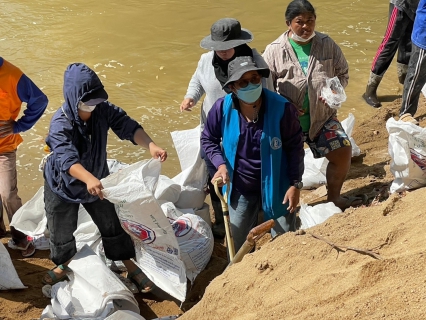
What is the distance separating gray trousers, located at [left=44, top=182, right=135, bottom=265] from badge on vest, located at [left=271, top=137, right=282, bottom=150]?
1.16 metres

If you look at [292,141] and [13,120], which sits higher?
[292,141]

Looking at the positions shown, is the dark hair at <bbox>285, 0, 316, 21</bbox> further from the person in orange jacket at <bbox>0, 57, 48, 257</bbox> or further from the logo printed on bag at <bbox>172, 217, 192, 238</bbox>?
the person in orange jacket at <bbox>0, 57, 48, 257</bbox>

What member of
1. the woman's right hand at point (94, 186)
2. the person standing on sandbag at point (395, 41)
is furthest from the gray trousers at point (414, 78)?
the woman's right hand at point (94, 186)

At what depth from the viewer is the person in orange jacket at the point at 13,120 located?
14.5ft

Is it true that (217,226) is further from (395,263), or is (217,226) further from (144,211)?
(395,263)

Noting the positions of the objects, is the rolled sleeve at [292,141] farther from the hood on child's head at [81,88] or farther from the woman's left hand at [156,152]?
the hood on child's head at [81,88]

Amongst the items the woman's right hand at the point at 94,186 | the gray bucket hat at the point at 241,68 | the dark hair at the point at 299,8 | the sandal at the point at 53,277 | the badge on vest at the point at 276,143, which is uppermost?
the dark hair at the point at 299,8

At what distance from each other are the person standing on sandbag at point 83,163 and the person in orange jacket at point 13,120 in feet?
2.38

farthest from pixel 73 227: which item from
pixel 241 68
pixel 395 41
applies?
pixel 395 41

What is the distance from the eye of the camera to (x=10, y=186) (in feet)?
15.2

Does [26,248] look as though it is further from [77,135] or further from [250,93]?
[250,93]

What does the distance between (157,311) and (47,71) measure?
5.10 meters

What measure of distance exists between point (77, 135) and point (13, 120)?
1123 mm

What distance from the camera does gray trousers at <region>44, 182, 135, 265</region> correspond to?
13.0 ft
